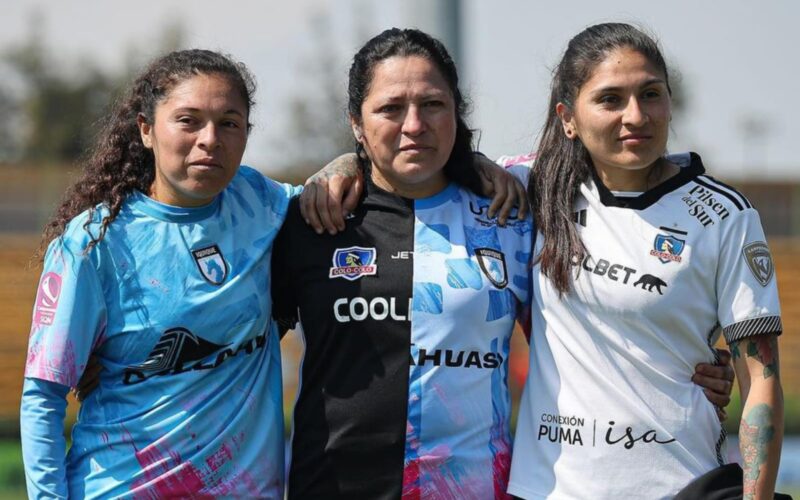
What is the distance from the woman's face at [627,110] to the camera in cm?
331

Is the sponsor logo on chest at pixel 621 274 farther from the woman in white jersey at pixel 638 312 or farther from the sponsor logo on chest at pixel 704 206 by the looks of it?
the sponsor logo on chest at pixel 704 206

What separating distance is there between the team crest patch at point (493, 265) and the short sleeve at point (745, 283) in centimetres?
66

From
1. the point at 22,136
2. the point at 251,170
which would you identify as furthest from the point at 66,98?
the point at 251,170

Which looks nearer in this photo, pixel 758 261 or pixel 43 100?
pixel 758 261

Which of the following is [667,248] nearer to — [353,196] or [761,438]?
[761,438]

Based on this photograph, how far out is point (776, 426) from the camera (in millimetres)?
3193

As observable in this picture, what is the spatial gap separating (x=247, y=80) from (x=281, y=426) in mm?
1092

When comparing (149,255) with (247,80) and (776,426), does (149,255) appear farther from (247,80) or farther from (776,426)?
(776,426)

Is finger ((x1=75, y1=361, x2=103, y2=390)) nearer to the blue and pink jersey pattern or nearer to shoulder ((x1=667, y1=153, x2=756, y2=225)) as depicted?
the blue and pink jersey pattern

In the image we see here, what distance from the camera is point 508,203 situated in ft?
11.9

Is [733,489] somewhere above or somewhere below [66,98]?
below

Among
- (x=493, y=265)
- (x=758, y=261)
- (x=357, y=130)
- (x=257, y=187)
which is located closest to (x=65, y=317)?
(x=257, y=187)

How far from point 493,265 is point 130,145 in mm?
1186

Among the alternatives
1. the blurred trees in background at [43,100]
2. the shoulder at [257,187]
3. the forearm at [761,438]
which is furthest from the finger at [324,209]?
the blurred trees in background at [43,100]
